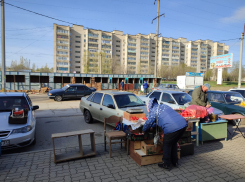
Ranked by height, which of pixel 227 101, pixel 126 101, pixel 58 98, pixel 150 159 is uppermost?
pixel 126 101

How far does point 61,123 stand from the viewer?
837 centimetres

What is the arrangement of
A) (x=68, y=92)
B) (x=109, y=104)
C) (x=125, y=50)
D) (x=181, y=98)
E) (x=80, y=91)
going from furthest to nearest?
(x=125, y=50), (x=80, y=91), (x=68, y=92), (x=181, y=98), (x=109, y=104)

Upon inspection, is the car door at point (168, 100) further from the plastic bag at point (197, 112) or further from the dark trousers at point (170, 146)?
the dark trousers at point (170, 146)

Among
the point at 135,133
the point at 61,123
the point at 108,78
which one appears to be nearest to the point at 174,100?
the point at 135,133

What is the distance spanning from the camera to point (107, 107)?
7.08 m

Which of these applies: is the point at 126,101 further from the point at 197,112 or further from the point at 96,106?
the point at 197,112

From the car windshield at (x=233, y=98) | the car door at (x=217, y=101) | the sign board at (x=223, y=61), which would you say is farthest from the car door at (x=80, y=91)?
the sign board at (x=223, y=61)

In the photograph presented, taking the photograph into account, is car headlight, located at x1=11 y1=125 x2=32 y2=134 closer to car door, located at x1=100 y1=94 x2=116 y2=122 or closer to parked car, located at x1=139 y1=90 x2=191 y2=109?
car door, located at x1=100 y1=94 x2=116 y2=122

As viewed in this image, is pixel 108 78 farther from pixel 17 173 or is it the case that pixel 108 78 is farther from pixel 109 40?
pixel 109 40

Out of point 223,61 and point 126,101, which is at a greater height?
point 223,61


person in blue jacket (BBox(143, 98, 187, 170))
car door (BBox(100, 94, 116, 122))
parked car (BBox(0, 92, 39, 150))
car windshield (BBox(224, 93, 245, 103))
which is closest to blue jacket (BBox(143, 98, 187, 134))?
person in blue jacket (BBox(143, 98, 187, 170))

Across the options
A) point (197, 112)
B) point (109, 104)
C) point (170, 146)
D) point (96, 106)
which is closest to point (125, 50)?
point (96, 106)

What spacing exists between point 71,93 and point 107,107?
1143cm

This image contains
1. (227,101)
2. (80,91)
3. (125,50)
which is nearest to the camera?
(227,101)
